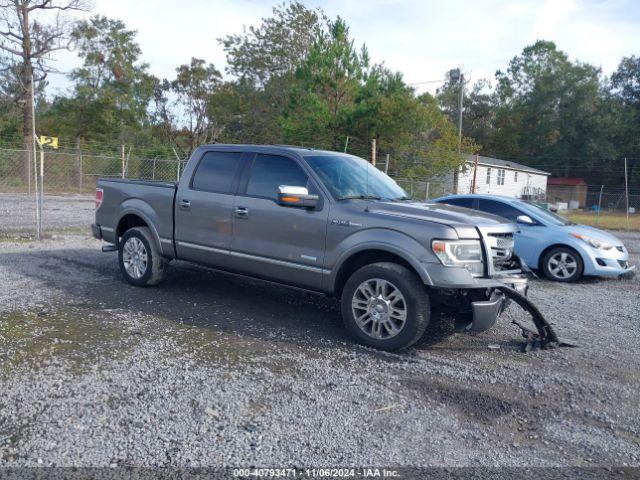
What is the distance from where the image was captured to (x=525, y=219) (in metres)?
9.71

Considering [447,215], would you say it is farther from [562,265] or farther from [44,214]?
[44,214]

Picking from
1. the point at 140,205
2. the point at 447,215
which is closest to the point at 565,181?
the point at 140,205

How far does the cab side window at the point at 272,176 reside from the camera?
6043mm

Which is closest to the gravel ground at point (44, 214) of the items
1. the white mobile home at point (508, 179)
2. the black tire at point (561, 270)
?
the black tire at point (561, 270)

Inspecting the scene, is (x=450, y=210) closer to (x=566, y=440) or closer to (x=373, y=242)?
(x=373, y=242)

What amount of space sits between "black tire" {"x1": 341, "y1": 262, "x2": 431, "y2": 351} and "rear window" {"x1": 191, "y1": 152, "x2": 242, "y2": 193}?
2.12m

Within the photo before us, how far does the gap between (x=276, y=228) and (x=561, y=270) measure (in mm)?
5720

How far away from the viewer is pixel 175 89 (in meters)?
49.3

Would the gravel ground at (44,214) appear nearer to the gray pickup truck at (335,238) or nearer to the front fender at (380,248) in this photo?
the gray pickup truck at (335,238)

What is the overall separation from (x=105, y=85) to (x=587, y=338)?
4406cm

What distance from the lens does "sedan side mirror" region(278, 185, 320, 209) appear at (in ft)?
18.0

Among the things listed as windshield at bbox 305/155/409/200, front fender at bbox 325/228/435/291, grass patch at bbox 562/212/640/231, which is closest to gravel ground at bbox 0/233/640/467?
front fender at bbox 325/228/435/291

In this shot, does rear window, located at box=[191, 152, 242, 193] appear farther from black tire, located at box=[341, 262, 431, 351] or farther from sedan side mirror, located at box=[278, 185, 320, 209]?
black tire, located at box=[341, 262, 431, 351]

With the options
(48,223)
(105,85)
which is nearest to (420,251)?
(48,223)
